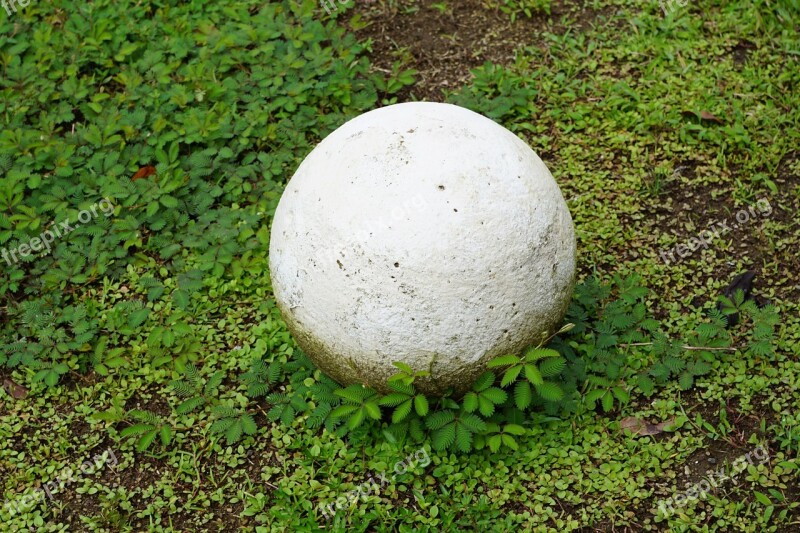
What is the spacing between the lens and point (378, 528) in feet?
12.5

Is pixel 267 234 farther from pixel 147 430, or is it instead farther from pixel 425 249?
pixel 425 249

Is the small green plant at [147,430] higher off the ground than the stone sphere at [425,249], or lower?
lower

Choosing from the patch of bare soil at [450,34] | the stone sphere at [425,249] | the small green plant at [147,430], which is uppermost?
the stone sphere at [425,249]

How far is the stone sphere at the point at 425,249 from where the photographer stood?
356 cm

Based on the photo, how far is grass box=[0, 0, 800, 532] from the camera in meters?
3.98

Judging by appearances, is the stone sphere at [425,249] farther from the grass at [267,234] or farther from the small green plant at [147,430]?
the small green plant at [147,430]

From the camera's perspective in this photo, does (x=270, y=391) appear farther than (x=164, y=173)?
No

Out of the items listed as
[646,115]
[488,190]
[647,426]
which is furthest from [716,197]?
[488,190]

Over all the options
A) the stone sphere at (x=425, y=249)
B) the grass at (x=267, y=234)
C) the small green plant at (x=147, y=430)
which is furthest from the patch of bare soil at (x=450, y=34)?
the small green plant at (x=147, y=430)

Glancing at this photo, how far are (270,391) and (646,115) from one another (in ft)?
10.5

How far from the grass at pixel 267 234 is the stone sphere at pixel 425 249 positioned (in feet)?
2.08

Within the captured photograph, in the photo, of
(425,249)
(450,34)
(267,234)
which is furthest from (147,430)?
(450,34)

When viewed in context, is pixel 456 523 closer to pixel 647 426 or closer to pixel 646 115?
pixel 647 426

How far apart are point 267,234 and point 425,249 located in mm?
1780
